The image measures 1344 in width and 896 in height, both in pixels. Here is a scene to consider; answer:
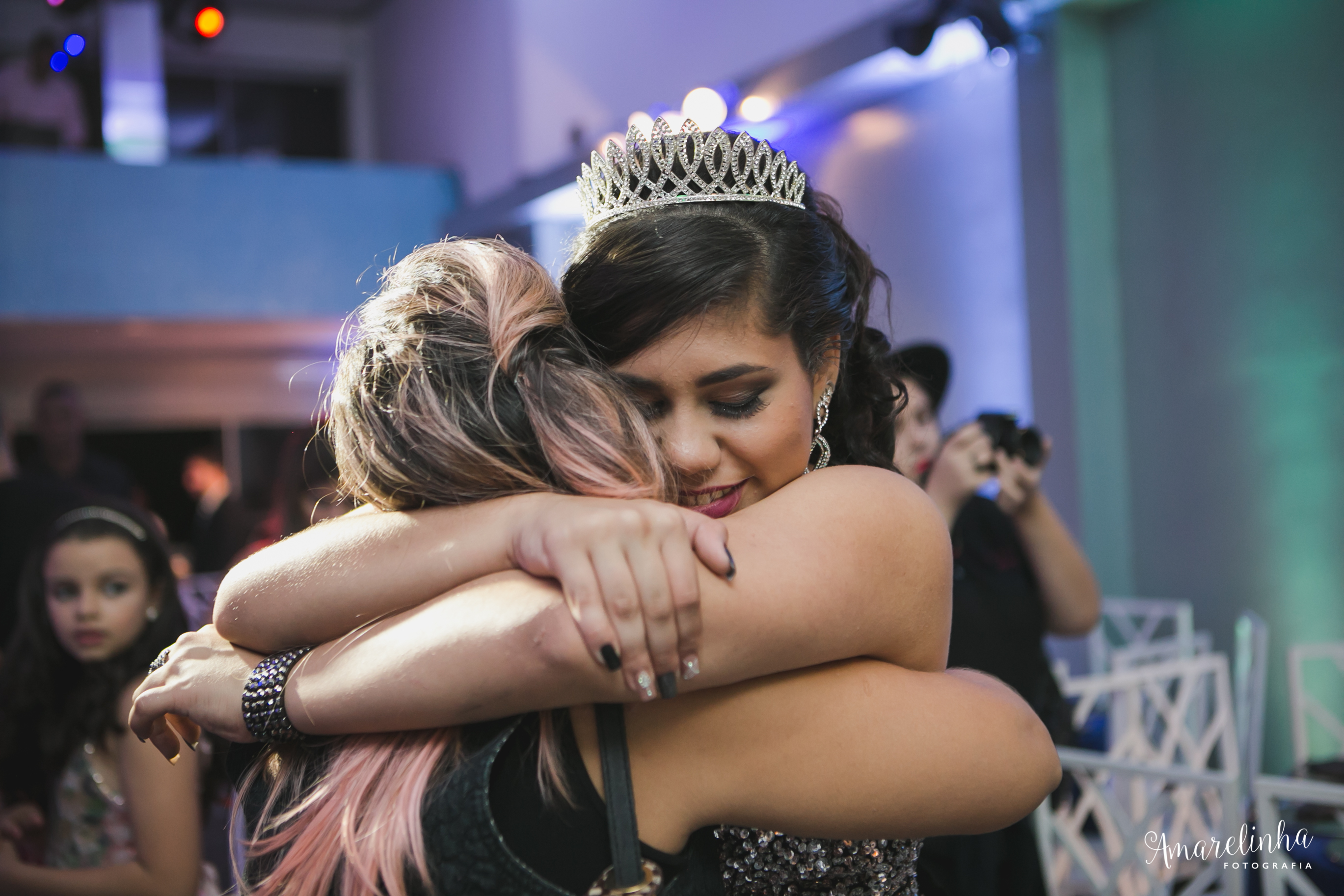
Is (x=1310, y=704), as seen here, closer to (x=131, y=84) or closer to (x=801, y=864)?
(x=801, y=864)

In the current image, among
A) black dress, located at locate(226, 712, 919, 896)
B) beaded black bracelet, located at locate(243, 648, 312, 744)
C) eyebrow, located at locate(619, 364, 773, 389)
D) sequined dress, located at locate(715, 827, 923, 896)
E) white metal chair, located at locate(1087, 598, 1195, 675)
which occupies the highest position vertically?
eyebrow, located at locate(619, 364, 773, 389)

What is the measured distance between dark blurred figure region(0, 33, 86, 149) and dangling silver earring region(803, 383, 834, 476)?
7858 millimetres

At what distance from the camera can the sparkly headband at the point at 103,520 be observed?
2342 millimetres

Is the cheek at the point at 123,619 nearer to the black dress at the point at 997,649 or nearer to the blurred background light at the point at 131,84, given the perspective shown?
the black dress at the point at 997,649

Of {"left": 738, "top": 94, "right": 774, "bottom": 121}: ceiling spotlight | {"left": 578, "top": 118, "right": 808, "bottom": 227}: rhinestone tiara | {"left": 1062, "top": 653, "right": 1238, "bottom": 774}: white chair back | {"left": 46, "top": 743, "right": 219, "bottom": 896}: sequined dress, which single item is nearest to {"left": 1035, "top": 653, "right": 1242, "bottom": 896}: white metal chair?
{"left": 1062, "top": 653, "right": 1238, "bottom": 774}: white chair back

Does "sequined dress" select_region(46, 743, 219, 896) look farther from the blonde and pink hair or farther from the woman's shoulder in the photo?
the woman's shoulder

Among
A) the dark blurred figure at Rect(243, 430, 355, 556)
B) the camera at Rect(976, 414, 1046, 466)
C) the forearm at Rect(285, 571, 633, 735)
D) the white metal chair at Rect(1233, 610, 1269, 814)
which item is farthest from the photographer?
the dark blurred figure at Rect(243, 430, 355, 556)

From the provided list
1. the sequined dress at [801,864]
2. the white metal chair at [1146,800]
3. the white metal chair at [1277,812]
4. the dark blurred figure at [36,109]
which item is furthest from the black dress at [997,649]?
the dark blurred figure at [36,109]

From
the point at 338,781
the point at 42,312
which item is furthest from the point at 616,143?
the point at 42,312

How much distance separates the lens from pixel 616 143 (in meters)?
1.26

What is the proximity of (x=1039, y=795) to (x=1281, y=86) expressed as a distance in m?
3.91

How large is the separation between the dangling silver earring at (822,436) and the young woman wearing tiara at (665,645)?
344 mm

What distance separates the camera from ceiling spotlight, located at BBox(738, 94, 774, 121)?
19.0 ft

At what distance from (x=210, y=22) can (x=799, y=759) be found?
5.22m
